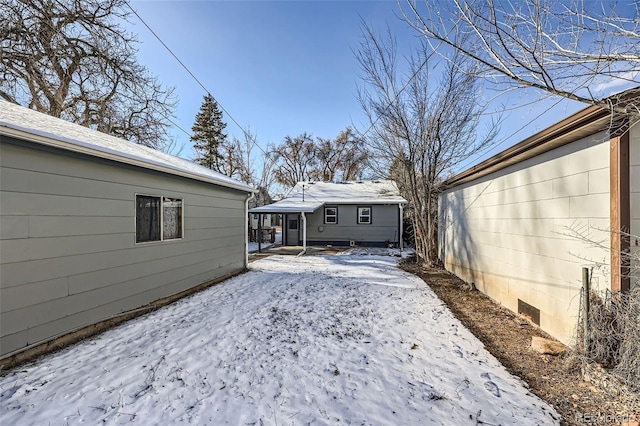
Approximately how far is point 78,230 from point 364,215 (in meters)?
12.4

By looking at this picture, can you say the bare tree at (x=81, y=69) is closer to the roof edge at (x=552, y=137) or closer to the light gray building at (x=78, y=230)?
the light gray building at (x=78, y=230)

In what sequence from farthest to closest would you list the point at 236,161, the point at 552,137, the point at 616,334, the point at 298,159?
the point at 298,159 < the point at 236,161 < the point at 552,137 < the point at 616,334

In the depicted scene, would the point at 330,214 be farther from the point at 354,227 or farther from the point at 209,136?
the point at 209,136

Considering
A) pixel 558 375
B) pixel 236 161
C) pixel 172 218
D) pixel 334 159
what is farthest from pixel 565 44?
pixel 334 159

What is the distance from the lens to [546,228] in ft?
12.4

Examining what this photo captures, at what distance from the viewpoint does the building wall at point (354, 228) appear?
14.5m

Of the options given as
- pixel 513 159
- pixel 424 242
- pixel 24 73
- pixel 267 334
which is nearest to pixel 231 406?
pixel 267 334

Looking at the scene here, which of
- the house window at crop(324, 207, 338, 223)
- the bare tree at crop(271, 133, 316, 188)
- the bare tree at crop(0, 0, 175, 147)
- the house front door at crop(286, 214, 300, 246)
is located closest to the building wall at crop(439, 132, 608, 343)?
the house window at crop(324, 207, 338, 223)

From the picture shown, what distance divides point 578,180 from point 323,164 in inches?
1042

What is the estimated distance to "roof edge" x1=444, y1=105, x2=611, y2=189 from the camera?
108 inches

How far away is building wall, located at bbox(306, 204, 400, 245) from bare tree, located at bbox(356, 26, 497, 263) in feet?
16.8

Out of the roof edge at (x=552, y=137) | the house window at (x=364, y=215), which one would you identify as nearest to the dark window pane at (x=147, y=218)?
the roof edge at (x=552, y=137)

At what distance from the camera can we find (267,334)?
3768 mm

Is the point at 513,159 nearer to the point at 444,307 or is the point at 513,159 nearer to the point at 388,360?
the point at 444,307
